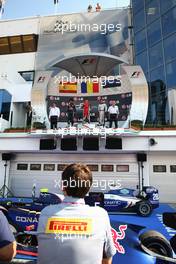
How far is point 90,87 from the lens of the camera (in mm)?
17344

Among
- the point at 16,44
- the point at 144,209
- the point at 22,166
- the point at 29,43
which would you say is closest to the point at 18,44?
the point at 16,44

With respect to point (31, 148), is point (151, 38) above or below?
above

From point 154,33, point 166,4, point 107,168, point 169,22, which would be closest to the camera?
point 107,168

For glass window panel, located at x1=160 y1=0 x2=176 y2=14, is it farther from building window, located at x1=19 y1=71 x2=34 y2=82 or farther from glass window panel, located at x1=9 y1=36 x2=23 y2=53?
glass window panel, located at x1=9 y1=36 x2=23 y2=53

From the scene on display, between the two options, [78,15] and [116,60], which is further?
[78,15]

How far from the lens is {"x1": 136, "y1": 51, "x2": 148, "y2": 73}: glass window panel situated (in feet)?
60.2

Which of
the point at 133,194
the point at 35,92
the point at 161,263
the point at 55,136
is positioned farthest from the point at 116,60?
the point at 161,263

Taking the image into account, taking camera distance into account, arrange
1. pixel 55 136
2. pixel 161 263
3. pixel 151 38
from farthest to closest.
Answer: pixel 151 38 < pixel 55 136 < pixel 161 263

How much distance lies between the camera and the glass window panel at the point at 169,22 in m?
17.1

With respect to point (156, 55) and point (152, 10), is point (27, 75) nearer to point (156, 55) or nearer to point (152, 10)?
point (156, 55)

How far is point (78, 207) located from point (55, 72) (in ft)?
57.2

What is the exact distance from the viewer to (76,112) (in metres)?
17.1

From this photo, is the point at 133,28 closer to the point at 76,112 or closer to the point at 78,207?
the point at 76,112

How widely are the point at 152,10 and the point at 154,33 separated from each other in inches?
74.6
